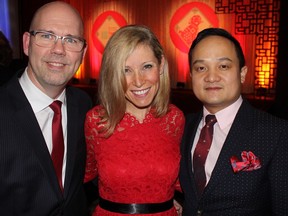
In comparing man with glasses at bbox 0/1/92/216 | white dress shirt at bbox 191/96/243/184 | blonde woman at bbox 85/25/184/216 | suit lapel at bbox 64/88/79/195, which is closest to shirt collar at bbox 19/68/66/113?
man with glasses at bbox 0/1/92/216

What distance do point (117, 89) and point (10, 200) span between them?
84 cm

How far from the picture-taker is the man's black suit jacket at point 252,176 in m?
1.63

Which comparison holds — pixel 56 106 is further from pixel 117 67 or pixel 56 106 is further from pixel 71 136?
pixel 117 67

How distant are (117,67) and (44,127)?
21.3 inches

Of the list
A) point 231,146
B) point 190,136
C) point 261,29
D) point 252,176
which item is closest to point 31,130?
point 190,136

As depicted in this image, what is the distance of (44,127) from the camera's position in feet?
5.97

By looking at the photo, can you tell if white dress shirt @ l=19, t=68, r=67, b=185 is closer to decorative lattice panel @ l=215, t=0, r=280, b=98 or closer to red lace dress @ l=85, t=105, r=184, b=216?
red lace dress @ l=85, t=105, r=184, b=216

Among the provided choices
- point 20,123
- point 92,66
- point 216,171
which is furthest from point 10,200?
point 92,66

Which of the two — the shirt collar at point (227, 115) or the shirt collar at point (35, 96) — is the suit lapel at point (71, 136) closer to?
the shirt collar at point (35, 96)

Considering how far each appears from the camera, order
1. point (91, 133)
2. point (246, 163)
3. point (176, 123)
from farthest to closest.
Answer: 1. point (176, 123)
2. point (91, 133)
3. point (246, 163)

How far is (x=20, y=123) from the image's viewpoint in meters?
1.67

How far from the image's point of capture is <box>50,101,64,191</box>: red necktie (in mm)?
1827

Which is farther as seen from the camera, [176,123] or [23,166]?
[176,123]

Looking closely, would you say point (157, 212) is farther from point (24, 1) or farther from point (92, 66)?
point (92, 66)
